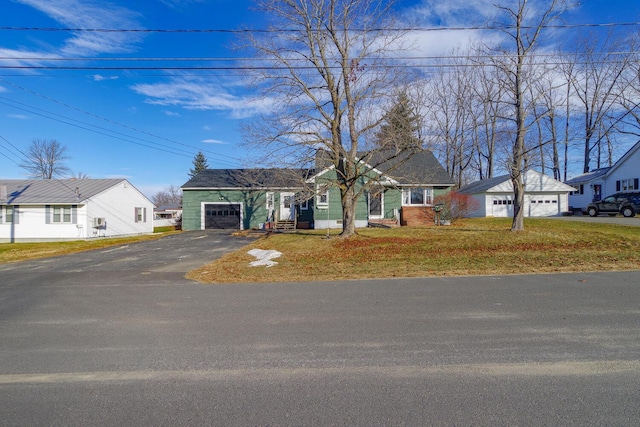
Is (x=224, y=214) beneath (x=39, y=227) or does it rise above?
above

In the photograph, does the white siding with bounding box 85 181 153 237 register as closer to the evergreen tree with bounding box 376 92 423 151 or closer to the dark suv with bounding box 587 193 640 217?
the evergreen tree with bounding box 376 92 423 151

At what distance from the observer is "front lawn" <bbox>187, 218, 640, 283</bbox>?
30.1 ft

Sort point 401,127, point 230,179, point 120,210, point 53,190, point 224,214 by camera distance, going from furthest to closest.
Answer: point 230,179 → point 120,210 → point 224,214 → point 53,190 → point 401,127

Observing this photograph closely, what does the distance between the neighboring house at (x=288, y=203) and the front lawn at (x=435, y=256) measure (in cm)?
714

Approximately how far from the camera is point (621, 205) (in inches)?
1014

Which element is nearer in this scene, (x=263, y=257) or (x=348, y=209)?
(x=263, y=257)

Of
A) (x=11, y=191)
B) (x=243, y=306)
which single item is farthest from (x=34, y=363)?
(x=11, y=191)

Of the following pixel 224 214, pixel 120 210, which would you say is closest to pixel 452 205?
pixel 224 214

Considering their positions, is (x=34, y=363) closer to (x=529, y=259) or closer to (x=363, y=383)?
(x=363, y=383)

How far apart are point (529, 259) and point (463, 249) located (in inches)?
97.4

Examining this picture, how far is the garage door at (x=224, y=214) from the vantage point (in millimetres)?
27516

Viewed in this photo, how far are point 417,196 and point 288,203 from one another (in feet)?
32.0

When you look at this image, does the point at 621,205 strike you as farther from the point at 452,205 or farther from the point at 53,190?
the point at 53,190

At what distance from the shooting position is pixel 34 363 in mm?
4016
